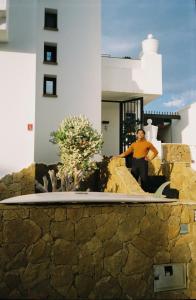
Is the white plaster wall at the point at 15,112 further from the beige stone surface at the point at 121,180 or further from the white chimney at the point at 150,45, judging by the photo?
the white chimney at the point at 150,45

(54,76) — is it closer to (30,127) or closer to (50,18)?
(50,18)

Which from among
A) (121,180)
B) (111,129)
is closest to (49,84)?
(111,129)

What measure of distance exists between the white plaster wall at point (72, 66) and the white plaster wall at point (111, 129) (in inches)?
103

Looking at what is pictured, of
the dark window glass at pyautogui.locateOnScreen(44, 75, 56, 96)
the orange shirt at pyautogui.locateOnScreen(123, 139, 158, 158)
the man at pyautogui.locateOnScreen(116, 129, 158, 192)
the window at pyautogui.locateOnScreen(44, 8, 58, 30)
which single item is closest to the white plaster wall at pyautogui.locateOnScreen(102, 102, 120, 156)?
the dark window glass at pyautogui.locateOnScreen(44, 75, 56, 96)

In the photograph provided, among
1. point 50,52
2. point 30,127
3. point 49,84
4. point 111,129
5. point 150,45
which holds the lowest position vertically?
point 30,127

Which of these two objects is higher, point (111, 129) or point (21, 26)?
point (21, 26)

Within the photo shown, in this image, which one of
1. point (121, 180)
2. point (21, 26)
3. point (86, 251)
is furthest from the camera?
point (21, 26)

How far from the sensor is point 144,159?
9250mm

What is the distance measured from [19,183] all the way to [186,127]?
32.7 ft

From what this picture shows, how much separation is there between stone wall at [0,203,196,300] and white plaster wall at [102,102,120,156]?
1120cm

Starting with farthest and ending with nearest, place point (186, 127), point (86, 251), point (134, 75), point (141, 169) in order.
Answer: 1. point (186, 127)
2. point (134, 75)
3. point (141, 169)
4. point (86, 251)

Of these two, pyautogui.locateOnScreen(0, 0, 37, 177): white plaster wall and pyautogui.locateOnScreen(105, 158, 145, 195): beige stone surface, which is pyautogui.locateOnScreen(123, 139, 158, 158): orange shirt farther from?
pyautogui.locateOnScreen(0, 0, 37, 177): white plaster wall

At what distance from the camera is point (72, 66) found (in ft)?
46.9

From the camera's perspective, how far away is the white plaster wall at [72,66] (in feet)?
45.1
